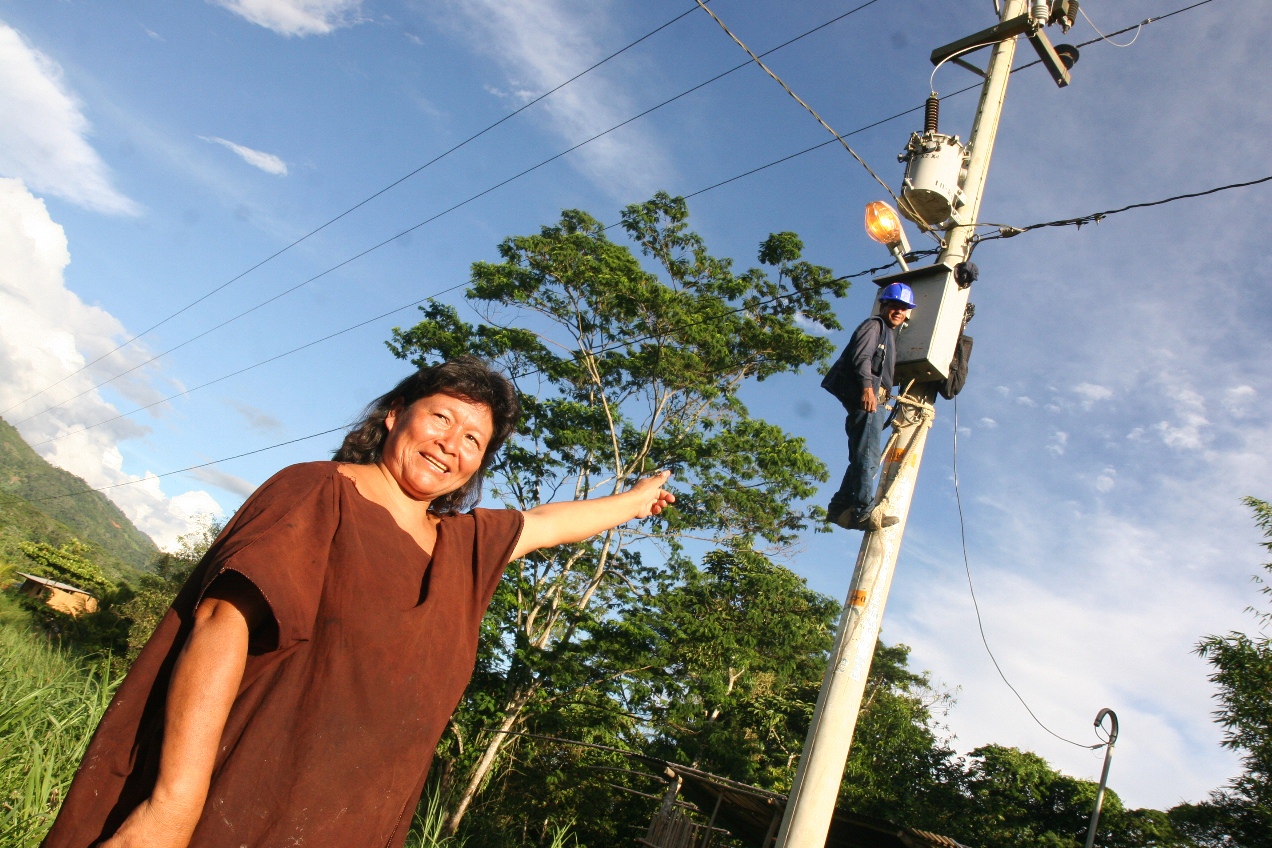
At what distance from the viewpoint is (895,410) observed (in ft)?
14.6

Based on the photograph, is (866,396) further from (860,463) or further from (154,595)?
(154,595)

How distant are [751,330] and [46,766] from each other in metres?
11.9

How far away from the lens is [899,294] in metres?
4.63

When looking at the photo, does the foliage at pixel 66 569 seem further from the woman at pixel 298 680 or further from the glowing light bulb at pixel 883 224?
the woman at pixel 298 680

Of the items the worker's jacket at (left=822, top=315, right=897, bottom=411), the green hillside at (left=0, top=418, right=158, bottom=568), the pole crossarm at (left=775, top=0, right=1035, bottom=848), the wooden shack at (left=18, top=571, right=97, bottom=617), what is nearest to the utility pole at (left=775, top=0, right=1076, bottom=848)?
the pole crossarm at (left=775, top=0, right=1035, bottom=848)

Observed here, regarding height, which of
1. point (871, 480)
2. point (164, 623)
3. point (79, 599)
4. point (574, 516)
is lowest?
point (79, 599)

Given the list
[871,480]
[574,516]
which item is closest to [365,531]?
[574,516]

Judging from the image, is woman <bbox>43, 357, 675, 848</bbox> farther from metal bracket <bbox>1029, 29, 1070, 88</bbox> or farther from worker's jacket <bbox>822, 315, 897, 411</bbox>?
metal bracket <bbox>1029, 29, 1070, 88</bbox>

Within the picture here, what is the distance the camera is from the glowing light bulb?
5.03 meters

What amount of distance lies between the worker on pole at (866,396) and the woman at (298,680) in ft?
9.16

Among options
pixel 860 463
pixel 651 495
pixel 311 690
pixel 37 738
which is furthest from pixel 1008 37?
pixel 37 738

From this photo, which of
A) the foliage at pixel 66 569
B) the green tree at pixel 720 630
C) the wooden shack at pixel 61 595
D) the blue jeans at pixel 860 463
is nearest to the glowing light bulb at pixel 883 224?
the blue jeans at pixel 860 463

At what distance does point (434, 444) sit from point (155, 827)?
0.80 m

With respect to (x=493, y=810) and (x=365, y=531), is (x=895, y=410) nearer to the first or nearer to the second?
(x=365, y=531)
